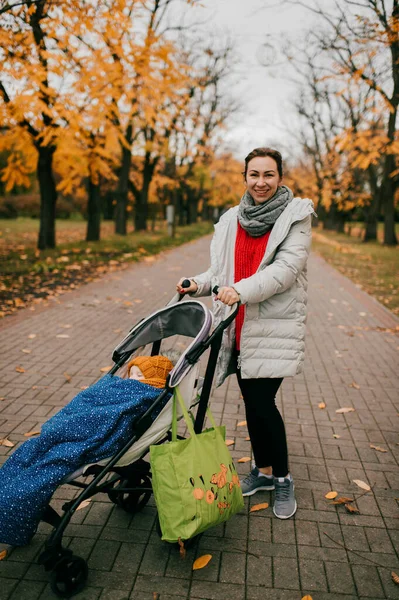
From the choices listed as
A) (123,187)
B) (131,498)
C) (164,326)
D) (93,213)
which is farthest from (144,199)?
(131,498)

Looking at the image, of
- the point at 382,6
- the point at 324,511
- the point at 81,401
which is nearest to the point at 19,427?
the point at 81,401

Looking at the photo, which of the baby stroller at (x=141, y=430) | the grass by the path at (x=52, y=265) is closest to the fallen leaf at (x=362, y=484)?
the baby stroller at (x=141, y=430)

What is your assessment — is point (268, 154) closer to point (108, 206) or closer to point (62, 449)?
point (62, 449)

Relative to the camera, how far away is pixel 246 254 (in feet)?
9.68

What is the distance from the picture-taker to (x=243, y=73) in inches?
1193

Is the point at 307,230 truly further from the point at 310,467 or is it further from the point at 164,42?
the point at 164,42

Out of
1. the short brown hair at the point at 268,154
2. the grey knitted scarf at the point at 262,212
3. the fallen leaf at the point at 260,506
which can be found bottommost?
the fallen leaf at the point at 260,506

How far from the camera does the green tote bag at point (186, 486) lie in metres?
2.39

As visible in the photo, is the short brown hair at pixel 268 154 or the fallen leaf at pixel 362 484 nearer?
the short brown hair at pixel 268 154

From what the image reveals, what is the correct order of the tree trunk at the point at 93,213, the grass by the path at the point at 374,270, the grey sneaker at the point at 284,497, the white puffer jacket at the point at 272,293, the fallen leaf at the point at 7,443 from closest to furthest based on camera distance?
the white puffer jacket at the point at 272,293 → the grey sneaker at the point at 284,497 → the fallen leaf at the point at 7,443 → the grass by the path at the point at 374,270 → the tree trunk at the point at 93,213

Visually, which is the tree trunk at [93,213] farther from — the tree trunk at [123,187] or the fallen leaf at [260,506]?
the fallen leaf at [260,506]

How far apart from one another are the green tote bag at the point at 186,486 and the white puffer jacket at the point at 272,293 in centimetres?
60

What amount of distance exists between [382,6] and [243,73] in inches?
870

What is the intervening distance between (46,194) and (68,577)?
44.5 ft
